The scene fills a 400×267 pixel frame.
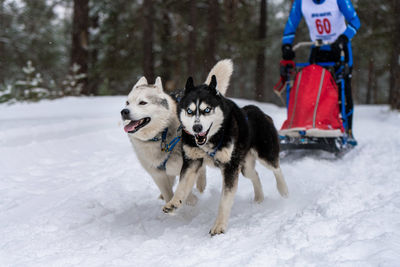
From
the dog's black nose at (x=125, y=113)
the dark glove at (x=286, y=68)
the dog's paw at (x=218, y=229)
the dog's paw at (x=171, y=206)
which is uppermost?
the dark glove at (x=286, y=68)

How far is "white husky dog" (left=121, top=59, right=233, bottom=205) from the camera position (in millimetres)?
3158

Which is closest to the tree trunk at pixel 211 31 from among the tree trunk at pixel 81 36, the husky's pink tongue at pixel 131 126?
the tree trunk at pixel 81 36

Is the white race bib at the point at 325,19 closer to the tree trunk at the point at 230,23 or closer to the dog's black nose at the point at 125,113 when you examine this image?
the dog's black nose at the point at 125,113

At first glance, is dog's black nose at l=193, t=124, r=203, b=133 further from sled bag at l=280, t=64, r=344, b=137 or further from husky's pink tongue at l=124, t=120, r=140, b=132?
sled bag at l=280, t=64, r=344, b=137

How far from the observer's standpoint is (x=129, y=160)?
5520mm

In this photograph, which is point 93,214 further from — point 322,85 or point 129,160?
point 322,85

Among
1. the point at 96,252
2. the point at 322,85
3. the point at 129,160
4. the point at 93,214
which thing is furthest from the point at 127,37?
the point at 96,252

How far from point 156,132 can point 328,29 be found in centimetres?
338

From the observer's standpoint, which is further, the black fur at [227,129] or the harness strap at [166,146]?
the harness strap at [166,146]

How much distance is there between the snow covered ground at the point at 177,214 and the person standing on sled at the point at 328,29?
4.62 ft

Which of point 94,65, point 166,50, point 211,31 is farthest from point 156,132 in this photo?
point 94,65

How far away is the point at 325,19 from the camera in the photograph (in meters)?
5.17

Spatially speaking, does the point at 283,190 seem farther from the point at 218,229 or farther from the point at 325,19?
the point at 325,19

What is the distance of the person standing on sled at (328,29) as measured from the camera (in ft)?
16.2
